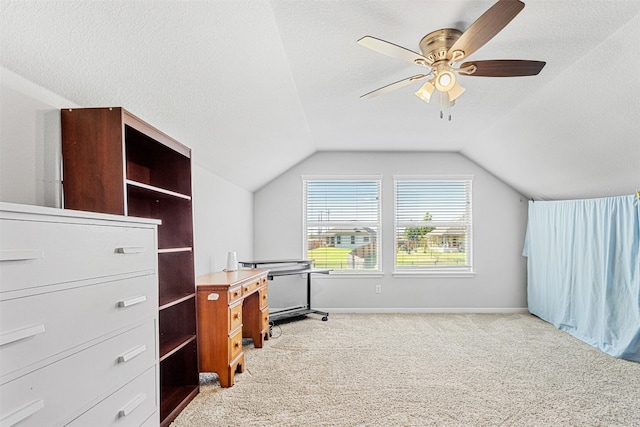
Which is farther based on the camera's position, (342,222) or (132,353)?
(342,222)

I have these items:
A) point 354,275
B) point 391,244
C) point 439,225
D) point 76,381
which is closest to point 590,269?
point 439,225

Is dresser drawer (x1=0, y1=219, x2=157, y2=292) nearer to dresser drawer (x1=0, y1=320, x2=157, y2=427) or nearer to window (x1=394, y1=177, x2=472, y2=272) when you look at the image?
dresser drawer (x1=0, y1=320, x2=157, y2=427)

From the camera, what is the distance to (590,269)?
11.7 ft

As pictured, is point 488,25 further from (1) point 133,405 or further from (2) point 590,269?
(2) point 590,269

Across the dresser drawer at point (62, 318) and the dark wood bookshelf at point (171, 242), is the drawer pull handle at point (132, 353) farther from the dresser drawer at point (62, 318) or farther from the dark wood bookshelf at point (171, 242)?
the dark wood bookshelf at point (171, 242)

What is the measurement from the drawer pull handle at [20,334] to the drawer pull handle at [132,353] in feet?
1.42

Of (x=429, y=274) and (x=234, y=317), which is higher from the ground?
(x=234, y=317)

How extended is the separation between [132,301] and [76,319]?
30 cm

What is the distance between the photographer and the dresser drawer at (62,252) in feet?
2.91

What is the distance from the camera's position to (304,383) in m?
2.57

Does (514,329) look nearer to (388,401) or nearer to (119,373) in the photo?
(388,401)

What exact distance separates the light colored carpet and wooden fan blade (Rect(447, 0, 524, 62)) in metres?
2.18

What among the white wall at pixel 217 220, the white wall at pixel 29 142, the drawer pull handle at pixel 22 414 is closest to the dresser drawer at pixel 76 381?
the drawer pull handle at pixel 22 414

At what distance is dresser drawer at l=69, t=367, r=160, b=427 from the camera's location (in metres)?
1.18
